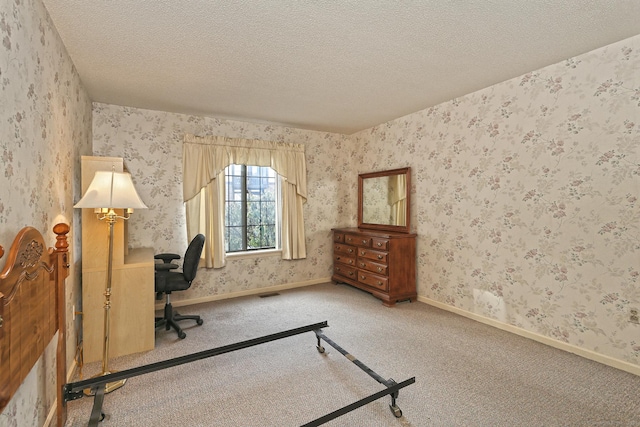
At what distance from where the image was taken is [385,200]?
14.5 ft

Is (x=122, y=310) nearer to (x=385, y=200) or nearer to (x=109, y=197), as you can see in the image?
(x=109, y=197)

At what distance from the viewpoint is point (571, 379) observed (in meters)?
2.19

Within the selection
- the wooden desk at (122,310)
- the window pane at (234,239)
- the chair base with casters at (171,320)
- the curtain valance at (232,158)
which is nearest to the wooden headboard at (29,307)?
the wooden desk at (122,310)

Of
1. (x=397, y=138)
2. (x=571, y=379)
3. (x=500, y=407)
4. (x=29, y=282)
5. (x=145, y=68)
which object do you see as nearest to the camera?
(x=29, y=282)

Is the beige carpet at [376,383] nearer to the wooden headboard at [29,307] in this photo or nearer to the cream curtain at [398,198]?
the wooden headboard at [29,307]

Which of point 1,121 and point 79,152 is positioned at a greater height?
point 79,152

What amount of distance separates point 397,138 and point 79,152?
3535mm

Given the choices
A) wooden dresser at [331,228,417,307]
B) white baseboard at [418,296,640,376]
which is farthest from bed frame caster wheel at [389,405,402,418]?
wooden dresser at [331,228,417,307]

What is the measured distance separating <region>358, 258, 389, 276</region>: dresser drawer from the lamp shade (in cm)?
272

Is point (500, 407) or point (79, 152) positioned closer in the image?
point (500, 407)

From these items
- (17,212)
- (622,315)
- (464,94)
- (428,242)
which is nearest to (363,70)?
(464,94)

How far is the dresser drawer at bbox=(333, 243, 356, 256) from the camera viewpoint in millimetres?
4426

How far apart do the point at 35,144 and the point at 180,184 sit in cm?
231

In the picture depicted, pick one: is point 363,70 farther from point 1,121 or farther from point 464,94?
point 1,121
